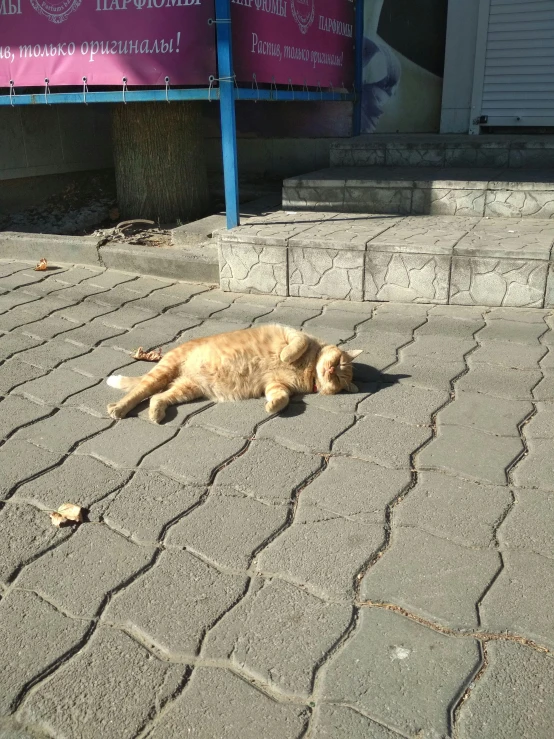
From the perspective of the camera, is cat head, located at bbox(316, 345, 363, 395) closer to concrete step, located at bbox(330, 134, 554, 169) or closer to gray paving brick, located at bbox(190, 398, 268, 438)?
gray paving brick, located at bbox(190, 398, 268, 438)

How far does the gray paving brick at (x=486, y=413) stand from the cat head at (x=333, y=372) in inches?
22.3

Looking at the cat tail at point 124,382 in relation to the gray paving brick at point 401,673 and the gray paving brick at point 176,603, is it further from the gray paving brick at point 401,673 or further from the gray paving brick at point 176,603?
the gray paving brick at point 401,673

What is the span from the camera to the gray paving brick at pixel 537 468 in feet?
9.46

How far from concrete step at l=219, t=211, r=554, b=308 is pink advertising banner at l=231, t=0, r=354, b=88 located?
1.44 metres

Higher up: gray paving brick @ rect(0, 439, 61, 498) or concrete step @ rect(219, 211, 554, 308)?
concrete step @ rect(219, 211, 554, 308)

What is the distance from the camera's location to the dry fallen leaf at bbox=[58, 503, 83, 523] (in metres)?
2.71

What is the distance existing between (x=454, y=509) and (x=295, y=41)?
17.4 ft

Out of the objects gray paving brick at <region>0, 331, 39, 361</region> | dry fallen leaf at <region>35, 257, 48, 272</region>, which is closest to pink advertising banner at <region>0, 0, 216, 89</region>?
dry fallen leaf at <region>35, 257, 48, 272</region>

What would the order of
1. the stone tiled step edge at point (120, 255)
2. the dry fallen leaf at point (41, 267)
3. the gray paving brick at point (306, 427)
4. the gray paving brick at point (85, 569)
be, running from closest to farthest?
1. the gray paving brick at point (85, 569)
2. the gray paving brick at point (306, 427)
3. the stone tiled step edge at point (120, 255)
4. the dry fallen leaf at point (41, 267)

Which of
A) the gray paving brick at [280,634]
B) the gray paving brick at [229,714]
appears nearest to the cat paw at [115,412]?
the gray paving brick at [280,634]

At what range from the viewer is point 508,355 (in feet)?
14.0

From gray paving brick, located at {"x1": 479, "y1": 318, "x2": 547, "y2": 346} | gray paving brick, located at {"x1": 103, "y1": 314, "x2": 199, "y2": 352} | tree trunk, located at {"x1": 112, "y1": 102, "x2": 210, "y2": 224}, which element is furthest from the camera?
tree trunk, located at {"x1": 112, "y1": 102, "x2": 210, "y2": 224}

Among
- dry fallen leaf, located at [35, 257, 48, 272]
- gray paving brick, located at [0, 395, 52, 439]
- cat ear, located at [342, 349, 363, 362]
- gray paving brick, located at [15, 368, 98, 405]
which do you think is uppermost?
dry fallen leaf, located at [35, 257, 48, 272]

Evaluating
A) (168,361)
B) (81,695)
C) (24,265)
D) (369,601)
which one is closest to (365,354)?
(168,361)
